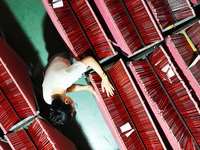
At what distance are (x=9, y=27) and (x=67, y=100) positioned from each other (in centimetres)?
205

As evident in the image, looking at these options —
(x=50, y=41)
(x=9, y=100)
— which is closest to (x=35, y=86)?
(x=9, y=100)

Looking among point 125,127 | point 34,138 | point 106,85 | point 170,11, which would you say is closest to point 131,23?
point 170,11

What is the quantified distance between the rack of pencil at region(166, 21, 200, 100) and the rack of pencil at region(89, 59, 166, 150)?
0.67 meters

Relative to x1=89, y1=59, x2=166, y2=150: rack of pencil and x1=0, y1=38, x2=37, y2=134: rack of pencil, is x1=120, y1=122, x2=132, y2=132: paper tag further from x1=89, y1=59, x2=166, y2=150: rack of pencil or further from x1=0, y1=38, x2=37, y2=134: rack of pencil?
x1=0, y1=38, x2=37, y2=134: rack of pencil

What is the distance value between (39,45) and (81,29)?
3.95 feet

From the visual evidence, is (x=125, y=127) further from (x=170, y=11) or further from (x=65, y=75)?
(x=170, y=11)

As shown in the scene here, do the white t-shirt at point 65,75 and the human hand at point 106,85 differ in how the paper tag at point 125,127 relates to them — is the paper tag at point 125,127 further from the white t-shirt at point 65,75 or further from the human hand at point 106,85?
the white t-shirt at point 65,75

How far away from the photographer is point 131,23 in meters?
2.11

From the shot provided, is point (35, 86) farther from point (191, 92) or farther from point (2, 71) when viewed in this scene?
point (191, 92)

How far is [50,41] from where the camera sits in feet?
9.84

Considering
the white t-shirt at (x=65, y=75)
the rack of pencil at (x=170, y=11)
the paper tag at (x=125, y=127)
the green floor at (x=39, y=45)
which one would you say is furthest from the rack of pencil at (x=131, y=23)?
the green floor at (x=39, y=45)

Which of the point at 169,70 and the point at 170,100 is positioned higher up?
the point at 169,70

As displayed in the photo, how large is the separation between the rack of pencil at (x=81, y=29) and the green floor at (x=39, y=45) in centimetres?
91

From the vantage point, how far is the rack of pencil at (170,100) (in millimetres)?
1965
